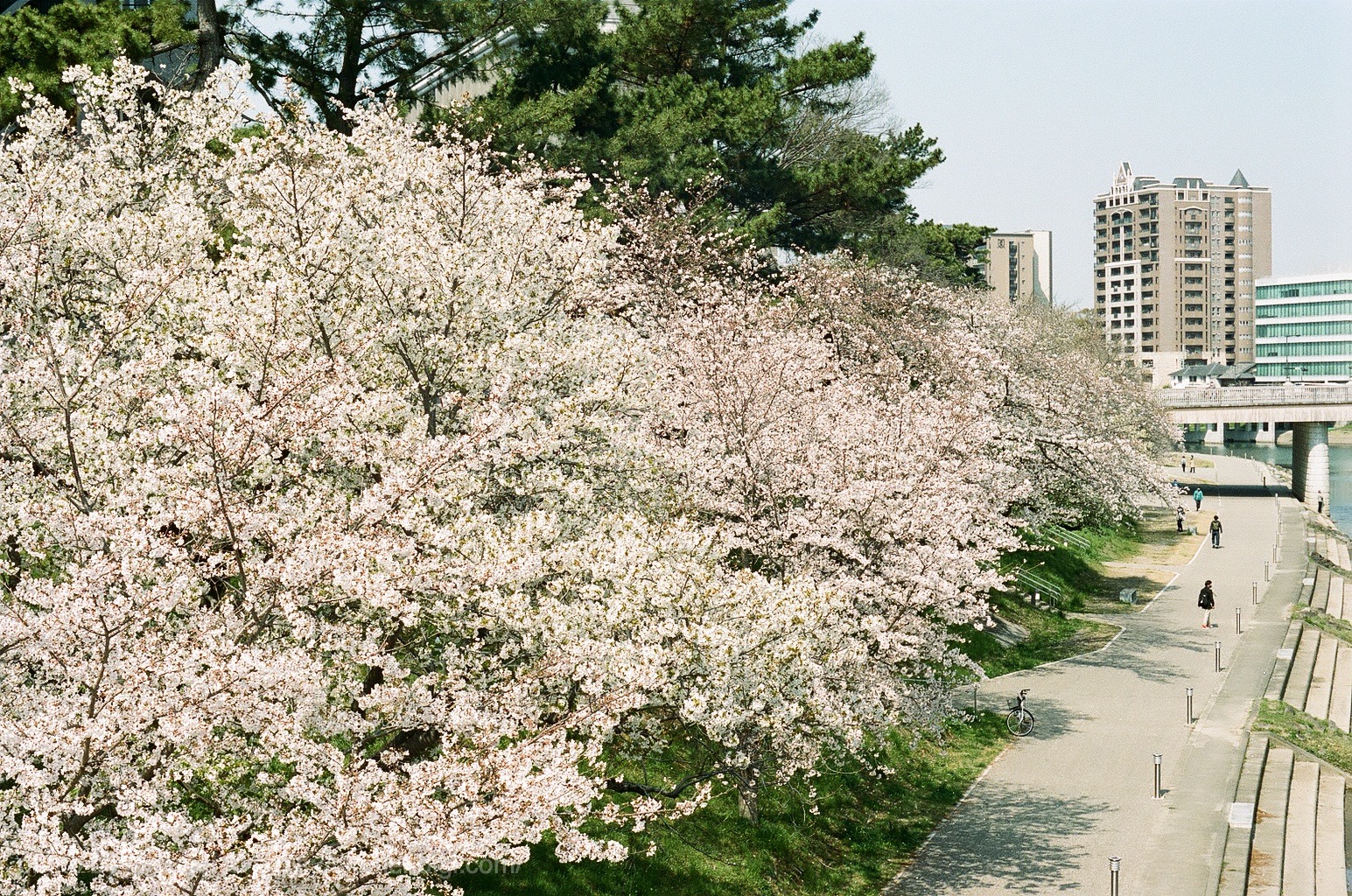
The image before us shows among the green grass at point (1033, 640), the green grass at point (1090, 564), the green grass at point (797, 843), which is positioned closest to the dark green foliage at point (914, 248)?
the green grass at point (1090, 564)

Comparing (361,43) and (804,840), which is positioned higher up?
(361,43)

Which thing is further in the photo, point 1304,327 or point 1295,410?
point 1304,327

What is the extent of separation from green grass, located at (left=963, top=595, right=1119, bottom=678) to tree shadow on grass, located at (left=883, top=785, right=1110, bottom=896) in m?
9.36

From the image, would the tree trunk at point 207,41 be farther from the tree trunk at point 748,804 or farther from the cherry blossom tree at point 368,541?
the tree trunk at point 748,804

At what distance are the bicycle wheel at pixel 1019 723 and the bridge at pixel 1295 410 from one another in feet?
177

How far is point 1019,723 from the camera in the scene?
25.9 meters

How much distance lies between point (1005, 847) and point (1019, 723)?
6790 millimetres

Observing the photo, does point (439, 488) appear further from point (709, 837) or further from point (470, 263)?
point (709, 837)

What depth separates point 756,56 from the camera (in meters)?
40.9

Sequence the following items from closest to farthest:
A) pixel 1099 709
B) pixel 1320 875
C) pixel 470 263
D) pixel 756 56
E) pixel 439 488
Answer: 1. pixel 439 488
2. pixel 470 263
3. pixel 1320 875
4. pixel 1099 709
5. pixel 756 56

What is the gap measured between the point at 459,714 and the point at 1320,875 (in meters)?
15.1

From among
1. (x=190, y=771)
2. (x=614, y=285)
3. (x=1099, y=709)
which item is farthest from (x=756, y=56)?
(x=190, y=771)

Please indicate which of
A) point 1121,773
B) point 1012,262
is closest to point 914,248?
point 1121,773

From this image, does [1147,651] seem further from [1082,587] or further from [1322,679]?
[1082,587]
